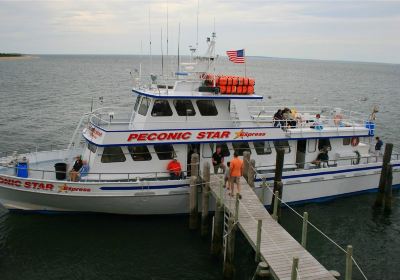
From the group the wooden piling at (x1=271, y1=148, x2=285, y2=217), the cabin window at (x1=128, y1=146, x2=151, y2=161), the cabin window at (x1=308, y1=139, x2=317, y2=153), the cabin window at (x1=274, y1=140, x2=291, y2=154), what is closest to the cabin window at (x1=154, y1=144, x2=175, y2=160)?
the cabin window at (x1=128, y1=146, x2=151, y2=161)

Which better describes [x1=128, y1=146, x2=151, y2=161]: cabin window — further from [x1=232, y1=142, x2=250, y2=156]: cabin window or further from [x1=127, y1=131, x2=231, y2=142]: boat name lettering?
[x1=232, y1=142, x2=250, y2=156]: cabin window

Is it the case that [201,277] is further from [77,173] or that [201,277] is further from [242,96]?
[242,96]

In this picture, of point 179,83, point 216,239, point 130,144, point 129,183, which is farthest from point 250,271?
point 179,83

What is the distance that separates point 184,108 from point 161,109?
0.98 metres

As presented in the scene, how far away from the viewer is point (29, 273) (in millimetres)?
14156

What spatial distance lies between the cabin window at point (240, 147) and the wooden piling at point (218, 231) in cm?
477

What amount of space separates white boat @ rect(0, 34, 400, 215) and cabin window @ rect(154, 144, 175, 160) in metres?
0.04

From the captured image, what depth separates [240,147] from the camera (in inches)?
738

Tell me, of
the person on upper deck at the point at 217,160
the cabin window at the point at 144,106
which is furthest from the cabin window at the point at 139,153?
the person on upper deck at the point at 217,160

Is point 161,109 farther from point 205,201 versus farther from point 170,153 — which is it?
point 205,201

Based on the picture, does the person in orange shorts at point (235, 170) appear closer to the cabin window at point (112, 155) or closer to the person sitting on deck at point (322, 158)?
the cabin window at point (112, 155)

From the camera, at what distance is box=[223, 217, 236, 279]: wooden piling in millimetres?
13312

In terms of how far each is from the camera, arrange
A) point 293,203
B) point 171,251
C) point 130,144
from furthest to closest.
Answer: point 293,203, point 130,144, point 171,251

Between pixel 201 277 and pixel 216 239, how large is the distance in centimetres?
139
